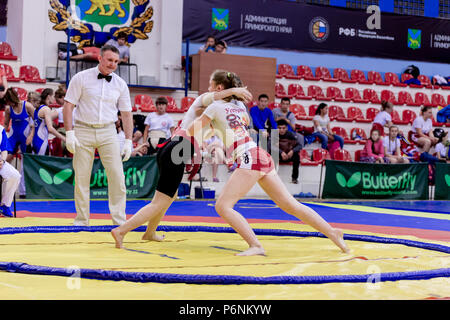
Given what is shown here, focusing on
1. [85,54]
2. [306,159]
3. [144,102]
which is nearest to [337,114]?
[306,159]

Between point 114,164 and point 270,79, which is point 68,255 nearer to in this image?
point 114,164

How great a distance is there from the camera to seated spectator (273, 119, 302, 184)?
12977mm

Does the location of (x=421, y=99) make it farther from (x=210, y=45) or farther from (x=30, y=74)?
(x=30, y=74)

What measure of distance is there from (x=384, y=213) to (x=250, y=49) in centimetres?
1014

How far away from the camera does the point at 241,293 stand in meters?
3.10

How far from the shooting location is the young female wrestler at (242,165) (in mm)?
4625

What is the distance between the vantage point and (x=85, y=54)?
14.9 metres

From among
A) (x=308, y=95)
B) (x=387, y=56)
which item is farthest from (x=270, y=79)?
(x=387, y=56)

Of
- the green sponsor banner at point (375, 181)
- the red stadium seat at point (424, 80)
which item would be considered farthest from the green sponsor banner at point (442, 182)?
the red stadium seat at point (424, 80)

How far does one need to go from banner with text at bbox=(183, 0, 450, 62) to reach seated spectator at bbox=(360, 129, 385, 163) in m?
5.96

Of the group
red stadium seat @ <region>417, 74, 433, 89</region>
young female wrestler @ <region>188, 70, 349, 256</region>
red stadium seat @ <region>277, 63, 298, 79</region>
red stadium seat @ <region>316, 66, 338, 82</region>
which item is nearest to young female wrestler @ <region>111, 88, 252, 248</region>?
young female wrestler @ <region>188, 70, 349, 256</region>

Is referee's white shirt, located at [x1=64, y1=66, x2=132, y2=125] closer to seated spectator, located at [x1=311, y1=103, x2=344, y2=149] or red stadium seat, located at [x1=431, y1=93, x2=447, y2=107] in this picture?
seated spectator, located at [x1=311, y1=103, x2=344, y2=149]

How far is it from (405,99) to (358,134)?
325 centimetres
